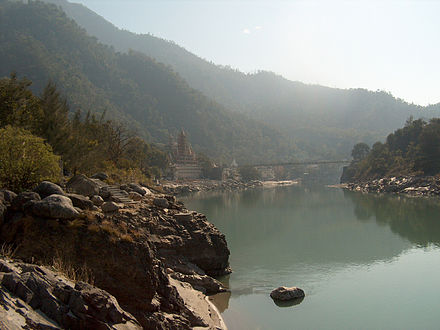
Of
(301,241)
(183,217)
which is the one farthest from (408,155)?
(183,217)

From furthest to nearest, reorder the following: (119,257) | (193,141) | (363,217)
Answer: (193,141), (363,217), (119,257)

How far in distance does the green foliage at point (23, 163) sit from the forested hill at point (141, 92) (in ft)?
401

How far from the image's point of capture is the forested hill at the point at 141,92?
151000mm

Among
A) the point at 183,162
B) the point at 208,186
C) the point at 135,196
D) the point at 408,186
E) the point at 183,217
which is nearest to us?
the point at 183,217

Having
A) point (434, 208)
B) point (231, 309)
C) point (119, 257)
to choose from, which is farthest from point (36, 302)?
point (434, 208)

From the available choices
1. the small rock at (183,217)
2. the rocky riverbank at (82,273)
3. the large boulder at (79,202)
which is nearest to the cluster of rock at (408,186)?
the small rock at (183,217)

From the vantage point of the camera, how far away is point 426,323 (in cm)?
1327

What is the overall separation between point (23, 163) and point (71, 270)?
7.05 metres

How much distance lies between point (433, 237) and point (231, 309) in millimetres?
21367

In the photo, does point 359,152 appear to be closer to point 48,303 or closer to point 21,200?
point 21,200

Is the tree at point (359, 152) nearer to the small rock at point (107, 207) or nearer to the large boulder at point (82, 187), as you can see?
the large boulder at point (82, 187)

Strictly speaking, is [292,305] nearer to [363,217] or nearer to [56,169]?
[56,169]

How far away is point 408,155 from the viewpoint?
7694cm

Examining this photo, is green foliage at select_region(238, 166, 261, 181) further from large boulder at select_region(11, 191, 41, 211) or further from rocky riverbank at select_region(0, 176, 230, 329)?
large boulder at select_region(11, 191, 41, 211)
